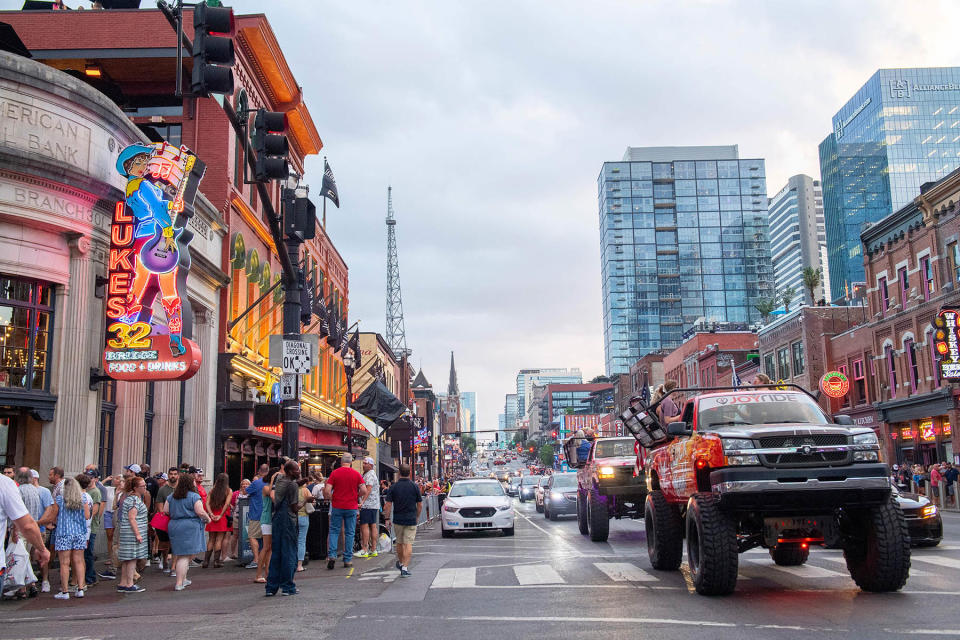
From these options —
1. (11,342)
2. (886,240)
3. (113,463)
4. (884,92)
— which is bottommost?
(113,463)

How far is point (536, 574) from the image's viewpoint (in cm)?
1252

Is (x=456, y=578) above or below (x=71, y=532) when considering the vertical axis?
below

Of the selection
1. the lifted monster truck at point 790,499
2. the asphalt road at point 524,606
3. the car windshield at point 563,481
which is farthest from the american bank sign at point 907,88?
the lifted monster truck at point 790,499

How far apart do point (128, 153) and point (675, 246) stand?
148 m

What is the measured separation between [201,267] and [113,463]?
6550 millimetres

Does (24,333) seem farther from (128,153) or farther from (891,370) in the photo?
(891,370)

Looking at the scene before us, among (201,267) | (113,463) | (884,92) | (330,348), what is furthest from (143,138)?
(884,92)

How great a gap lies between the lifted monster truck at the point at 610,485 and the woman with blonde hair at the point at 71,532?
9.79m

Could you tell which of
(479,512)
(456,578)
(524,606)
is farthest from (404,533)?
(479,512)

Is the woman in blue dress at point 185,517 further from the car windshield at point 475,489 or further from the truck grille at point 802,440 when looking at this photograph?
the car windshield at point 475,489

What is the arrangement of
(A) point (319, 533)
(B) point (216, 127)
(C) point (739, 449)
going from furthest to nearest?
(B) point (216, 127)
(A) point (319, 533)
(C) point (739, 449)

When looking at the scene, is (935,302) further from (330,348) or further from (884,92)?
(884,92)

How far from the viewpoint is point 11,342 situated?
15875 mm

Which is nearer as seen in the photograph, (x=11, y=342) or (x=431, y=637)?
(x=431, y=637)
